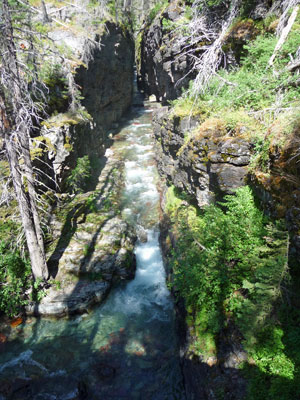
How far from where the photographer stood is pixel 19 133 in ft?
22.2

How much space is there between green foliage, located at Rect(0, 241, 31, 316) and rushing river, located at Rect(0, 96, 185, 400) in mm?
834

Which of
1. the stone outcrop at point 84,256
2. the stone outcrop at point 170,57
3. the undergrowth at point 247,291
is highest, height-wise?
the stone outcrop at point 170,57

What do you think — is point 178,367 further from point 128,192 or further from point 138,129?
point 138,129

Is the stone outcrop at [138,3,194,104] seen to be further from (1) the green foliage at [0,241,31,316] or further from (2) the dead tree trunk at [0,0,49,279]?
(1) the green foliage at [0,241,31,316]

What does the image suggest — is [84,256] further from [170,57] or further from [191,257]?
[170,57]

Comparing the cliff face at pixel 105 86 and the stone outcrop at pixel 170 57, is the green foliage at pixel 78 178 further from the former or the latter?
the stone outcrop at pixel 170 57

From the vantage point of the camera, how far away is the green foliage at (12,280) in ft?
27.6

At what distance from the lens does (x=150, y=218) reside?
1362cm

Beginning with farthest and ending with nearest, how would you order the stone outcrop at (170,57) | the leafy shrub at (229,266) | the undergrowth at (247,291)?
the stone outcrop at (170,57) → the leafy shrub at (229,266) → the undergrowth at (247,291)

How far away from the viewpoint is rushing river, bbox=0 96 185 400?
6672 mm

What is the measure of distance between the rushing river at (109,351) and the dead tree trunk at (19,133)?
2192mm

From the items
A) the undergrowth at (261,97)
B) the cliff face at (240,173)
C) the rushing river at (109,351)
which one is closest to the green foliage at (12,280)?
the rushing river at (109,351)

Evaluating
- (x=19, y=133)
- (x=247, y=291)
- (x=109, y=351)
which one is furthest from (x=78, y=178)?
(x=247, y=291)

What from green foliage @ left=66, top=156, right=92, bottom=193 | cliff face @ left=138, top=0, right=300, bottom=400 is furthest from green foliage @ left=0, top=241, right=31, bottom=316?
cliff face @ left=138, top=0, right=300, bottom=400
